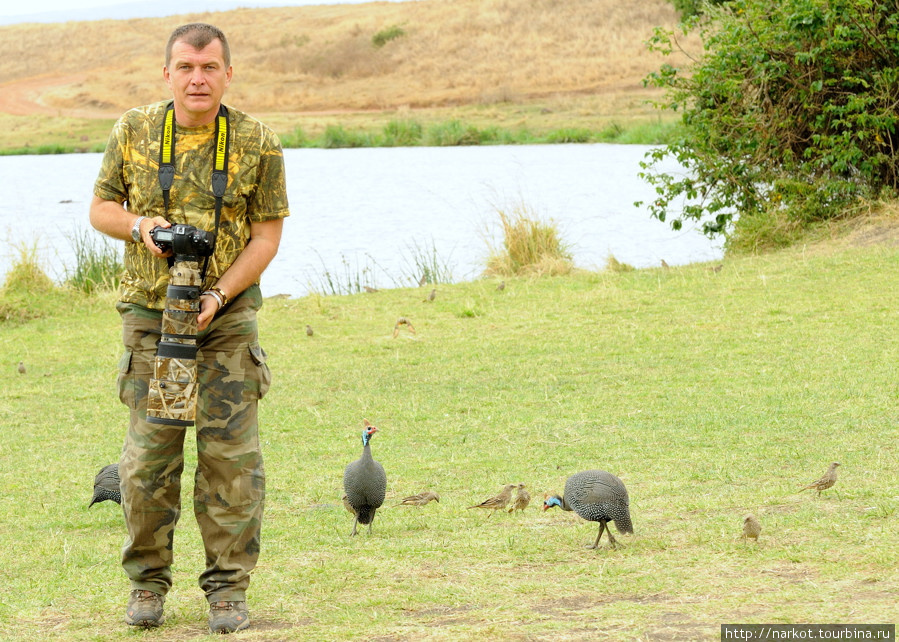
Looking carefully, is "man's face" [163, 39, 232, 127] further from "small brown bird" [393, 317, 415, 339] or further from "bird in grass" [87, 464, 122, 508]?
"small brown bird" [393, 317, 415, 339]

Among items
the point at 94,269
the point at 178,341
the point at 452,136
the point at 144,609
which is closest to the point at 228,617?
the point at 144,609

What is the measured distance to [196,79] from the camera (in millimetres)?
4090

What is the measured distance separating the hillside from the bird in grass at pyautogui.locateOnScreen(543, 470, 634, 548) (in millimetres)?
40727

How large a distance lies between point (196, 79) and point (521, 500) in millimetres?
2912

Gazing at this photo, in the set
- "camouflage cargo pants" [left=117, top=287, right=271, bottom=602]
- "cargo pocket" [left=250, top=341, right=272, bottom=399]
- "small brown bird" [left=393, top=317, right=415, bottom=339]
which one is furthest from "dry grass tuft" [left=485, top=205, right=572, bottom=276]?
"camouflage cargo pants" [left=117, top=287, right=271, bottom=602]

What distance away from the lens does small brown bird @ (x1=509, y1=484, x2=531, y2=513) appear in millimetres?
5980

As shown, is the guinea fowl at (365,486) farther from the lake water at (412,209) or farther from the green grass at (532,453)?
the lake water at (412,209)

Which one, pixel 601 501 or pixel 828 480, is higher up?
pixel 828 480

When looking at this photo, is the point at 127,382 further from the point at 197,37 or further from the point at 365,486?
the point at 365,486

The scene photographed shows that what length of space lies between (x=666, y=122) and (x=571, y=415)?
33.6 m

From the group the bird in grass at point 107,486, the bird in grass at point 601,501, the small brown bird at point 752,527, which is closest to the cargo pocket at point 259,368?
the bird in grass at point 601,501

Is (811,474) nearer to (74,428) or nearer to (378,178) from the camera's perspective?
(74,428)

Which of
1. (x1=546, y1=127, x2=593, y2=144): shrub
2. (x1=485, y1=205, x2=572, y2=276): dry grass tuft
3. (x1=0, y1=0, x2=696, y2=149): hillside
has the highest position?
(x1=0, y1=0, x2=696, y2=149): hillside

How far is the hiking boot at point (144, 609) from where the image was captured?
167 inches
